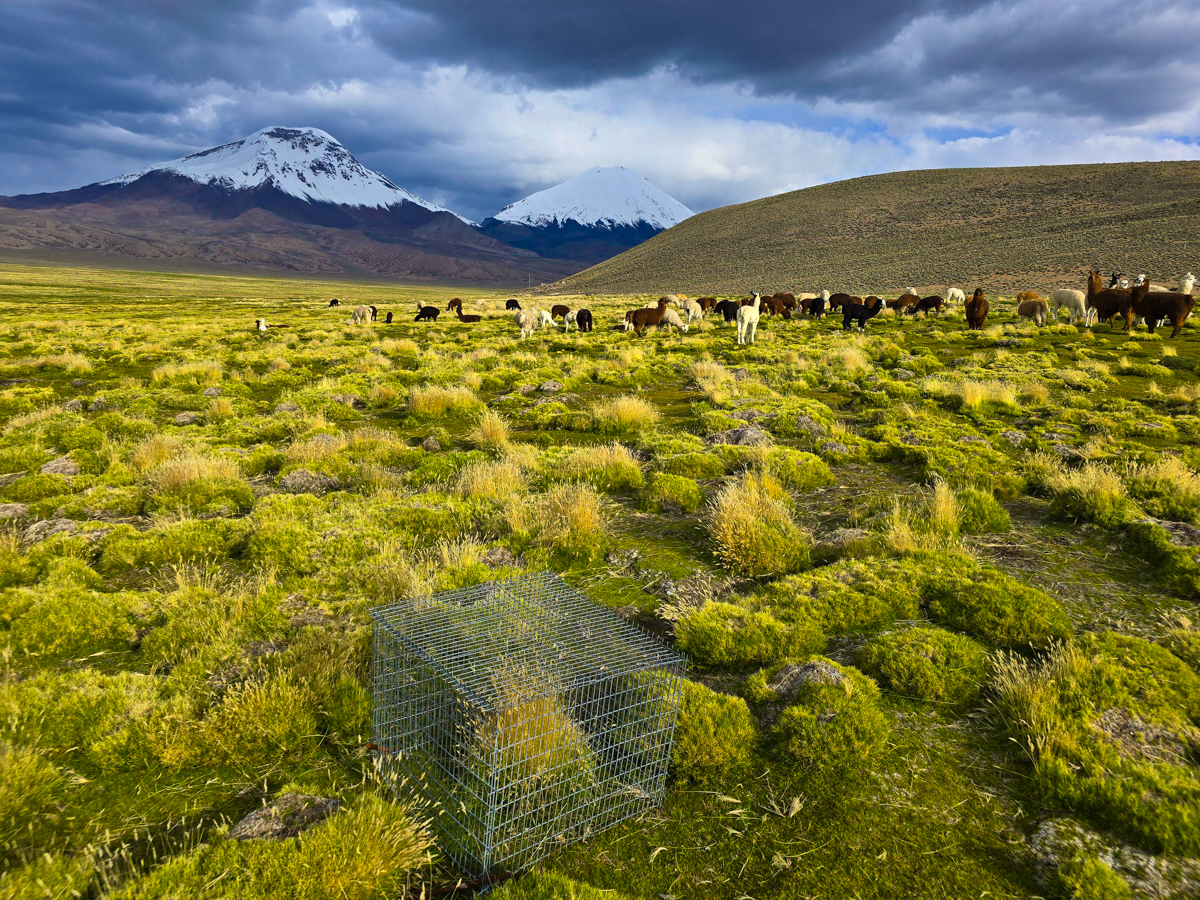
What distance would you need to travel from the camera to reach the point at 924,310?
1423 inches

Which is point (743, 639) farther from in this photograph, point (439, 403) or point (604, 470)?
point (439, 403)

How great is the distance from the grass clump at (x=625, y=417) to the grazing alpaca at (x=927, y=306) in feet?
93.6

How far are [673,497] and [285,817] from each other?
6164 mm

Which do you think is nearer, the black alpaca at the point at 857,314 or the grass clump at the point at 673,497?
the grass clump at the point at 673,497

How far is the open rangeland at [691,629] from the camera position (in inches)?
135

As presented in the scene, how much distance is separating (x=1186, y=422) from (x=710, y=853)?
45.9 feet

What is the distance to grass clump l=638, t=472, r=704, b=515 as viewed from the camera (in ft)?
28.6

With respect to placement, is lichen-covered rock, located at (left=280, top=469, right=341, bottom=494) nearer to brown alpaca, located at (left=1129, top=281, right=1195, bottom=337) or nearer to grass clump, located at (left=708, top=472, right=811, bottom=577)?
grass clump, located at (left=708, top=472, right=811, bottom=577)

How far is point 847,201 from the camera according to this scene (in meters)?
104

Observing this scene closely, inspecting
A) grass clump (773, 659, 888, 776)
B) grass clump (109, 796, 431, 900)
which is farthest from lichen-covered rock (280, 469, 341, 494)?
grass clump (773, 659, 888, 776)

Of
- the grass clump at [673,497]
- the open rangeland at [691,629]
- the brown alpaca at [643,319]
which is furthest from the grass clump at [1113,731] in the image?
the brown alpaca at [643,319]

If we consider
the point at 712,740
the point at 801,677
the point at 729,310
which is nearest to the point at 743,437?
the point at 801,677

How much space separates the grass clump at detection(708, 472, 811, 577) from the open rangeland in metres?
0.04

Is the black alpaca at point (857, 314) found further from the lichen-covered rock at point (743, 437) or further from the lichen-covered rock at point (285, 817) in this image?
the lichen-covered rock at point (285, 817)
